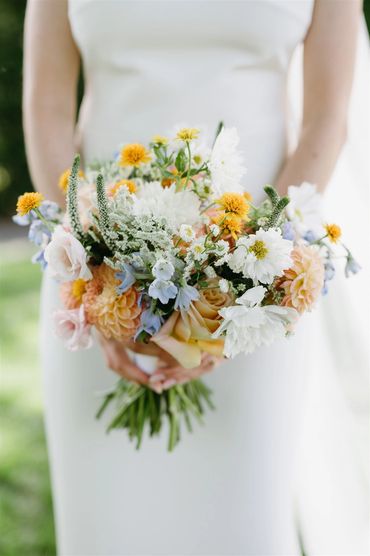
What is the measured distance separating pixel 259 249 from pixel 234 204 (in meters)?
0.11

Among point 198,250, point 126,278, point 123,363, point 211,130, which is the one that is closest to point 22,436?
point 123,363

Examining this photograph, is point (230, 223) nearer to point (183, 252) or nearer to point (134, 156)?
point (183, 252)

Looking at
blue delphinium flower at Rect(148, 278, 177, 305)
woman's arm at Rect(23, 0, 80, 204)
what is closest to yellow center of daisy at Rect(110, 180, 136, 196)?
blue delphinium flower at Rect(148, 278, 177, 305)

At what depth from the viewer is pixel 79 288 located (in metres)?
2.00

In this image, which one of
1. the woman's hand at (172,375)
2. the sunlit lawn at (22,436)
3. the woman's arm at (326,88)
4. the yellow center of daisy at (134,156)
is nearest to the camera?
the yellow center of daisy at (134,156)

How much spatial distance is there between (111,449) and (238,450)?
43 centimetres

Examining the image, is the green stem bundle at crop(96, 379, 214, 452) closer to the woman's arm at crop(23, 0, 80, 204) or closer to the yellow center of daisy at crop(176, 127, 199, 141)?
the woman's arm at crop(23, 0, 80, 204)

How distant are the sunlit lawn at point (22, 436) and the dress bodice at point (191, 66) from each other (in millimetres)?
1795

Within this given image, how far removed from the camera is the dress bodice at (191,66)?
2.42 metres

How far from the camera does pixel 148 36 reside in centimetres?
246

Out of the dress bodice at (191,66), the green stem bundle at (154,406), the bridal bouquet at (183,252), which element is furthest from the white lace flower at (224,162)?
the green stem bundle at (154,406)

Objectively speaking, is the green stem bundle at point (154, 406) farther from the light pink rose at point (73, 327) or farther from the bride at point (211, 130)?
the light pink rose at point (73, 327)

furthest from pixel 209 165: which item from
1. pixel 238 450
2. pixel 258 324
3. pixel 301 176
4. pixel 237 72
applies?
pixel 238 450

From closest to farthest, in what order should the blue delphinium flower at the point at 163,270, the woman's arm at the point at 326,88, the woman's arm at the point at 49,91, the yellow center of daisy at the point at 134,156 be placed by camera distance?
1. the blue delphinium flower at the point at 163,270
2. the yellow center of daisy at the point at 134,156
3. the woman's arm at the point at 326,88
4. the woman's arm at the point at 49,91
